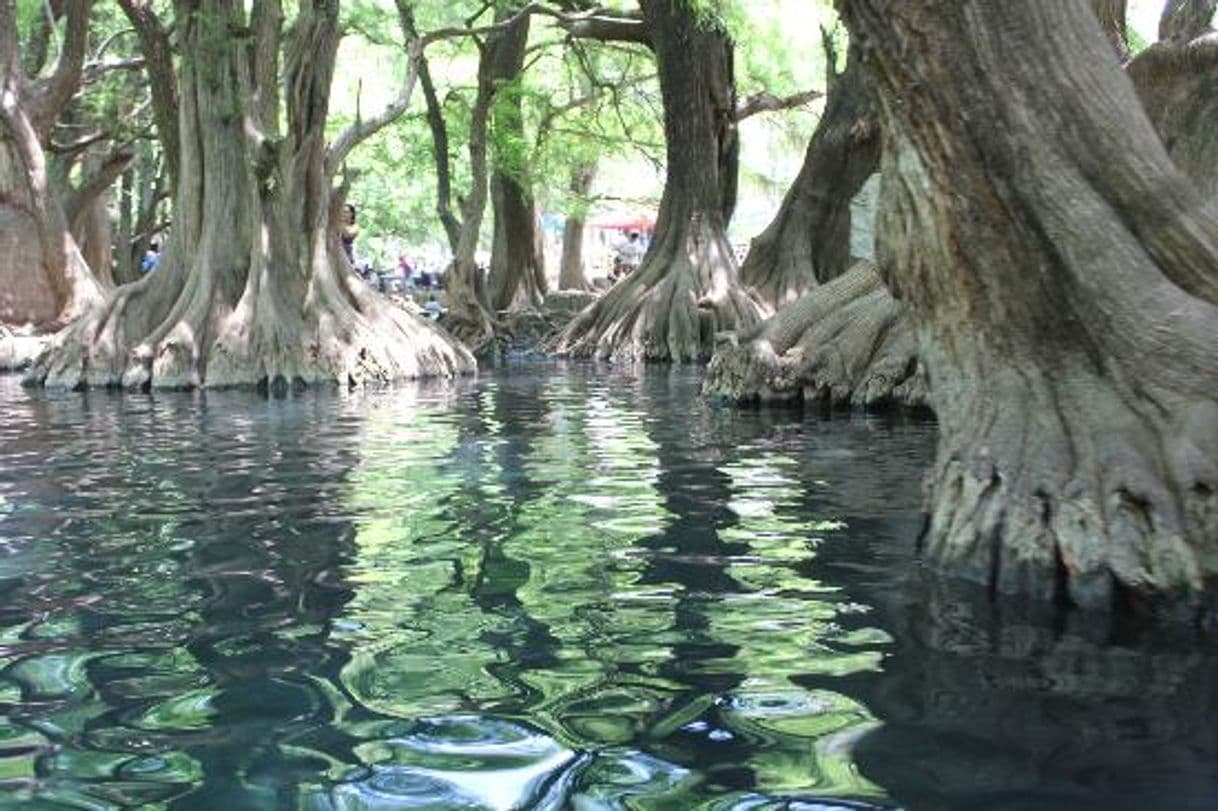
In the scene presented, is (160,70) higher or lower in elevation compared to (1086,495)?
higher

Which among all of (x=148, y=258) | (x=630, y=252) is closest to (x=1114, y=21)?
(x=148, y=258)

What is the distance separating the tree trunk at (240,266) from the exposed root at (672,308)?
14.2 feet

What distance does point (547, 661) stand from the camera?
3943mm

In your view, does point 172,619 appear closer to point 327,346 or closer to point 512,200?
point 327,346

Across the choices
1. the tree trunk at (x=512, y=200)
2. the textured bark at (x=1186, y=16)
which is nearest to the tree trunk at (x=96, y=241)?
the tree trunk at (x=512, y=200)

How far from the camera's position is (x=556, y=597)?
4.72m

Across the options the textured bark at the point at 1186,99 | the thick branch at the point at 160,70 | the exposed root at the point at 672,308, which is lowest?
the exposed root at the point at 672,308

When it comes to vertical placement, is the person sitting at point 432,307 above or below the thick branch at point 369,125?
below

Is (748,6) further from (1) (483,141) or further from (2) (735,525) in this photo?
(2) (735,525)

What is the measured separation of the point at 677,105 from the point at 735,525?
51.5 feet

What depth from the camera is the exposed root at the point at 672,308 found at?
19469 millimetres

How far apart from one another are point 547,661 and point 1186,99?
6.36 meters

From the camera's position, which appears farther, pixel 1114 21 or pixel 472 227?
pixel 472 227

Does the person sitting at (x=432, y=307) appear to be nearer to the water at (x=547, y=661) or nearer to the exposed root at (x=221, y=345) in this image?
the exposed root at (x=221, y=345)
